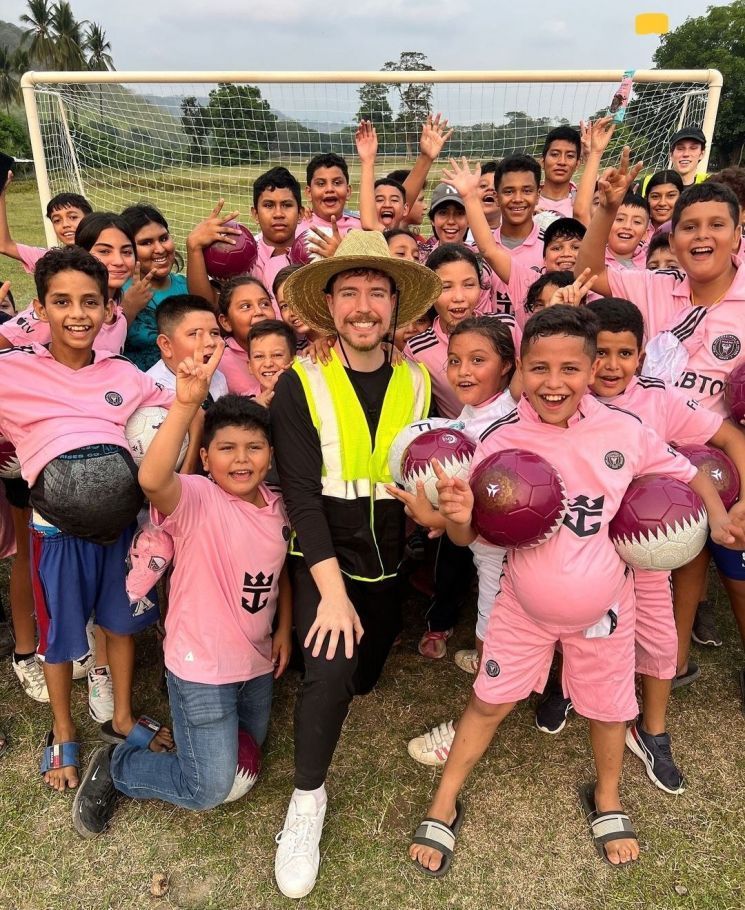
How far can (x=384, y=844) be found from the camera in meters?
2.70

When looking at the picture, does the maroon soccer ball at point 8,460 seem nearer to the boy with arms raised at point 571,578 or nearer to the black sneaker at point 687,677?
the boy with arms raised at point 571,578

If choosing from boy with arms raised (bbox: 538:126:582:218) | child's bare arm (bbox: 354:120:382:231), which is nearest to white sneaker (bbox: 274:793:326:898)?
child's bare arm (bbox: 354:120:382:231)

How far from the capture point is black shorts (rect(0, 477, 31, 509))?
330 cm

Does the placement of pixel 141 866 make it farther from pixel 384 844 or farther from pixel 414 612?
pixel 414 612

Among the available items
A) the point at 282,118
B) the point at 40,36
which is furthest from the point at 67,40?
the point at 282,118

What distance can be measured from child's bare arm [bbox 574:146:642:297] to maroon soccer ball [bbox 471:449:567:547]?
1.57 metres

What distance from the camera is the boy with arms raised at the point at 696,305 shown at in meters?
3.11

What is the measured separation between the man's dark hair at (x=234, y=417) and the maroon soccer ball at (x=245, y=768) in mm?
1427

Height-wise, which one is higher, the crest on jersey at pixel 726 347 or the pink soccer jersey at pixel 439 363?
the crest on jersey at pixel 726 347

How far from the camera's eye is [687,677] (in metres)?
3.55

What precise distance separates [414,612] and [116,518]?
2.28 meters

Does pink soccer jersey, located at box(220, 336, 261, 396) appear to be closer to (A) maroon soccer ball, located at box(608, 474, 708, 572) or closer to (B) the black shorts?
(B) the black shorts

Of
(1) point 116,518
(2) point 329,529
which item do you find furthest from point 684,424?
(1) point 116,518

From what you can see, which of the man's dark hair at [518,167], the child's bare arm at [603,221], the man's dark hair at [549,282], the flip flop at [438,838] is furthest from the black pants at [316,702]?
the man's dark hair at [518,167]
